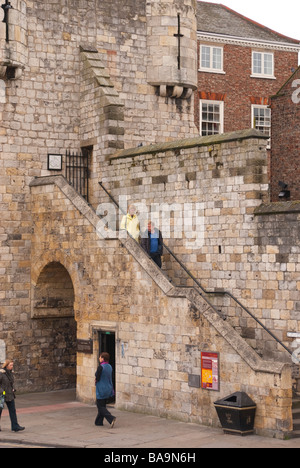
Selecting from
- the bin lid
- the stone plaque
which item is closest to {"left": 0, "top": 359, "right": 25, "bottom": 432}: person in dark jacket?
the stone plaque

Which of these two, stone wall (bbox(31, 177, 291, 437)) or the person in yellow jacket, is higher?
the person in yellow jacket

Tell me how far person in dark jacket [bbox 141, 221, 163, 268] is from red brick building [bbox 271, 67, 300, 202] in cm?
724

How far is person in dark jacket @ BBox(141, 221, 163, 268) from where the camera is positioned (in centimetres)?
1967

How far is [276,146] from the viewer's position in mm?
26969

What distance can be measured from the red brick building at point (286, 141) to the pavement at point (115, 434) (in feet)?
32.2

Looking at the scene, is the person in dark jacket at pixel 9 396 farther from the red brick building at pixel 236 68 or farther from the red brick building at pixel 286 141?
the red brick building at pixel 236 68

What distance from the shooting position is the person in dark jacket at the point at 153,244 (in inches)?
774

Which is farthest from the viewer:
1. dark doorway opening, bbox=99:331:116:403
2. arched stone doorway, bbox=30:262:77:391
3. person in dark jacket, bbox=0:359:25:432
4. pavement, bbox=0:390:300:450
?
arched stone doorway, bbox=30:262:77:391

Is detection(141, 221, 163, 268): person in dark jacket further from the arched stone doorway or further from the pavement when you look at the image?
the pavement

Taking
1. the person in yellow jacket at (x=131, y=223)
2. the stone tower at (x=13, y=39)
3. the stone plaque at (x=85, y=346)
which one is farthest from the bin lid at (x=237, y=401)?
the stone tower at (x=13, y=39)

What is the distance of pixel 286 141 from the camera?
2647cm

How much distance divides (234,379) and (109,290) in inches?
166

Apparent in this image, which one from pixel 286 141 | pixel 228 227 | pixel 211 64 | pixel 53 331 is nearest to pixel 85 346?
pixel 53 331

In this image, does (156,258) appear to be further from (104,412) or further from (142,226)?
(104,412)
